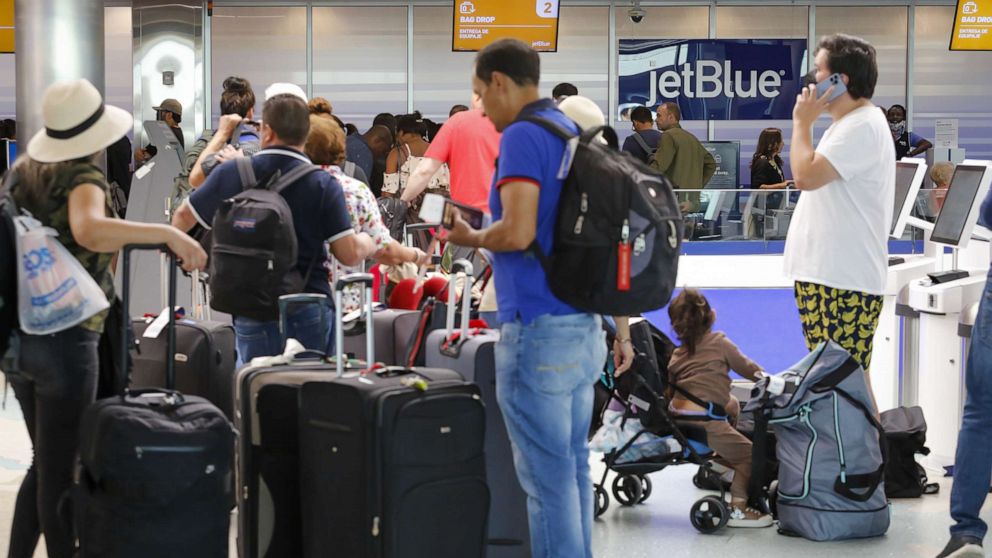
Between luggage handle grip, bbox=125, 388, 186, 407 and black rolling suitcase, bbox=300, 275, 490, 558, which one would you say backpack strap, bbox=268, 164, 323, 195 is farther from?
luggage handle grip, bbox=125, 388, 186, 407

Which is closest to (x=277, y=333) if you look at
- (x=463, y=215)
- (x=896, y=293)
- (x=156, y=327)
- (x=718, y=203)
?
(x=156, y=327)

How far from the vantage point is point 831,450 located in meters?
4.87

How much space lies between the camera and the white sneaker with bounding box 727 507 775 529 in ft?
16.6

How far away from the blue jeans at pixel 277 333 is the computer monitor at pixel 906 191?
3017mm

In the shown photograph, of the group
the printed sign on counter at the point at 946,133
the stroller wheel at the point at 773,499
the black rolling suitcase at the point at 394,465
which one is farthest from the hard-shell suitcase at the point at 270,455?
the printed sign on counter at the point at 946,133

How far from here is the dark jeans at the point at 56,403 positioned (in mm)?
3451

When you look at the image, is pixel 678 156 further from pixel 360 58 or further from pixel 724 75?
pixel 360 58

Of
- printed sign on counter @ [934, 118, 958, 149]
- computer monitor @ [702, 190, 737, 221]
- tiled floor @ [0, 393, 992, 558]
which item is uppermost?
printed sign on counter @ [934, 118, 958, 149]

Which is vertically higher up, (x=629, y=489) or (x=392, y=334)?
(x=392, y=334)

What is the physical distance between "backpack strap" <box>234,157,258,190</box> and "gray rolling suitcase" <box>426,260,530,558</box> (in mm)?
696

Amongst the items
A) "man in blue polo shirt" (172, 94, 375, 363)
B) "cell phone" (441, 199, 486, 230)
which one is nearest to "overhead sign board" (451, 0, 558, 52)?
"man in blue polo shirt" (172, 94, 375, 363)

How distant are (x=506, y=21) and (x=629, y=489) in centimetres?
1047

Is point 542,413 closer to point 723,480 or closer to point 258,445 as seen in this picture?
point 258,445

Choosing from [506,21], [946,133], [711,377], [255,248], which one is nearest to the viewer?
[255,248]
